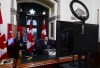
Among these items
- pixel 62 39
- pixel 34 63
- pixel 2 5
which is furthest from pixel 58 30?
pixel 2 5

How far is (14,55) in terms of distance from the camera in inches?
139

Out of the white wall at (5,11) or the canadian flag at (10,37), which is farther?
the white wall at (5,11)

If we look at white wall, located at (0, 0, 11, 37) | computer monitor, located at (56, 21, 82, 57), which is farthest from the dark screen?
white wall, located at (0, 0, 11, 37)

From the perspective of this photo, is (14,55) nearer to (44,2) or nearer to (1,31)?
(1,31)

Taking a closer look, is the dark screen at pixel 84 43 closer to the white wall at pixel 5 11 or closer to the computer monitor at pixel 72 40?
the computer monitor at pixel 72 40

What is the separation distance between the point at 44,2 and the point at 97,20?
2.47 m

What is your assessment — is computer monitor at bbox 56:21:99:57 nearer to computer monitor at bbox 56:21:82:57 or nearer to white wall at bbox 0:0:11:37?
computer monitor at bbox 56:21:82:57

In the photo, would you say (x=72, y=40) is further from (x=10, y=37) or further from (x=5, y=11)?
(x=5, y=11)

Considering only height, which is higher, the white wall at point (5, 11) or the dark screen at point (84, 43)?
the white wall at point (5, 11)

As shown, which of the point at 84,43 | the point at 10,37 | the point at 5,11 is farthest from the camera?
the point at 5,11

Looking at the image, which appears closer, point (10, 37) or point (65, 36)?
point (65, 36)

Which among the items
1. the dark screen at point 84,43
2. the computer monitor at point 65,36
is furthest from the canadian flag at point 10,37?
the dark screen at point 84,43

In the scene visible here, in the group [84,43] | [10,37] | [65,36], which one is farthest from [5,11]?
[84,43]

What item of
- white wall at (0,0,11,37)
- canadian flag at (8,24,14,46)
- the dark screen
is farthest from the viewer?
white wall at (0,0,11,37)
